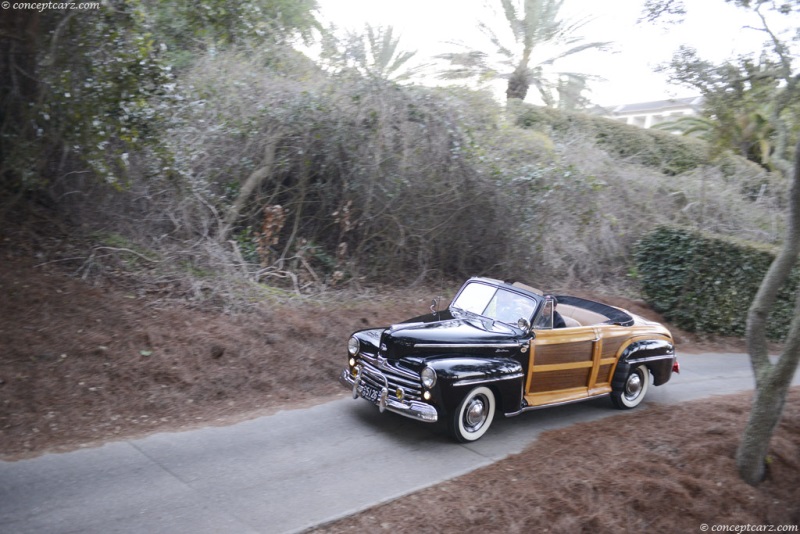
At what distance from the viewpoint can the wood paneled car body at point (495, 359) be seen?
6742 millimetres

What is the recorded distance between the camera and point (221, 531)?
4.85 m

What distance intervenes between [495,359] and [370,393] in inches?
57.1

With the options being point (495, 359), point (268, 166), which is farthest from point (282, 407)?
point (268, 166)

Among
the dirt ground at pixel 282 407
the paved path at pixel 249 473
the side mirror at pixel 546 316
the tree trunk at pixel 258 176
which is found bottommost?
the paved path at pixel 249 473

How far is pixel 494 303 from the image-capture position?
8016 millimetres

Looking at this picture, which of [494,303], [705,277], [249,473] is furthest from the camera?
[705,277]

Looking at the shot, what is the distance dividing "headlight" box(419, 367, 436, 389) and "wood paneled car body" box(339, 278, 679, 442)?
0.01 metres

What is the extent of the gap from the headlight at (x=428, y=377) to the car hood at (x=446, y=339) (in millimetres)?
345

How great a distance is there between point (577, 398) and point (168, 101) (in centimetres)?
710

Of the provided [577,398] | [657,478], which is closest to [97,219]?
[577,398]

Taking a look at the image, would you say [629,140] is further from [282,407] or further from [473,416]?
[282,407]

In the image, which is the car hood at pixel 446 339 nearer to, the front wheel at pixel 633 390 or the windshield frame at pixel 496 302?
the windshield frame at pixel 496 302

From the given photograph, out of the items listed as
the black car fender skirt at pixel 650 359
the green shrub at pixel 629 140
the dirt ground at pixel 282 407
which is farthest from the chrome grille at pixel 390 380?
the green shrub at pixel 629 140

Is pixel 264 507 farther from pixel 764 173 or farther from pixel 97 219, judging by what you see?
pixel 764 173
